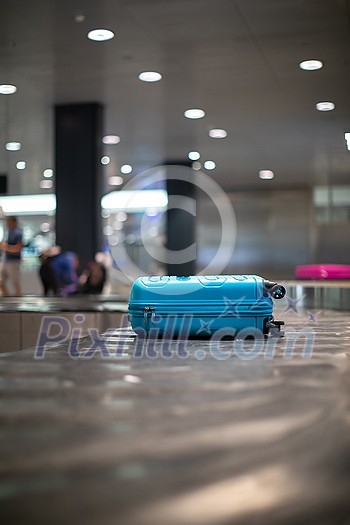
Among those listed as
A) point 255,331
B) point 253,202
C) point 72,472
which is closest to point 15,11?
point 255,331

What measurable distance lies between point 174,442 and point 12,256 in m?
13.5

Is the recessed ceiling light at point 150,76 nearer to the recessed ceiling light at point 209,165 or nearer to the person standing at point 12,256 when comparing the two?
the person standing at point 12,256

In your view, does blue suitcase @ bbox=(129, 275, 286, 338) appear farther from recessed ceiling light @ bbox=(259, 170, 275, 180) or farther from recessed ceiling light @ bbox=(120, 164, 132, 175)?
recessed ceiling light @ bbox=(259, 170, 275, 180)

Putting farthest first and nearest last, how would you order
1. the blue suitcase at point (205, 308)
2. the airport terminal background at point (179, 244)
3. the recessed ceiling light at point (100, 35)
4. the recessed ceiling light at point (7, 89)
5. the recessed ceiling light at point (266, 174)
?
the recessed ceiling light at point (266, 174) < the recessed ceiling light at point (7, 89) < the recessed ceiling light at point (100, 35) < the blue suitcase at point (205, 308) < the airport terminal background at point (179, 244)

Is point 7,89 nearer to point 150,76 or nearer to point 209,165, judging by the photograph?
point 150,76

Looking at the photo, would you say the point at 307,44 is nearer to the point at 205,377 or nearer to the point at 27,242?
the point at 205,377

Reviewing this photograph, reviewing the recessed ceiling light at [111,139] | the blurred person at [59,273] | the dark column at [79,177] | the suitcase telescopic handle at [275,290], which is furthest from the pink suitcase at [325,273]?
the suitcase telescopic handle at [275,290]

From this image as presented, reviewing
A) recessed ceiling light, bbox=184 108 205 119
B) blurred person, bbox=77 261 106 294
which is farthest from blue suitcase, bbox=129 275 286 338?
recessed ceiling light, bbox=184 108 205 119

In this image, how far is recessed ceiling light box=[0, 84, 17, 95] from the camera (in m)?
10.1

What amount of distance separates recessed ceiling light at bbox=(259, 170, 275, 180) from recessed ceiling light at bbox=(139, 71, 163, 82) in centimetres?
1086

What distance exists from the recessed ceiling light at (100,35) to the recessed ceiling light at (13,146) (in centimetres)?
717

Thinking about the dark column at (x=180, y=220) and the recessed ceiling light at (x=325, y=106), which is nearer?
the recessed ceiling light at (x=325, y=106)

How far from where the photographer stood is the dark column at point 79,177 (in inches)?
441

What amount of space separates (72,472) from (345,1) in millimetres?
6626
